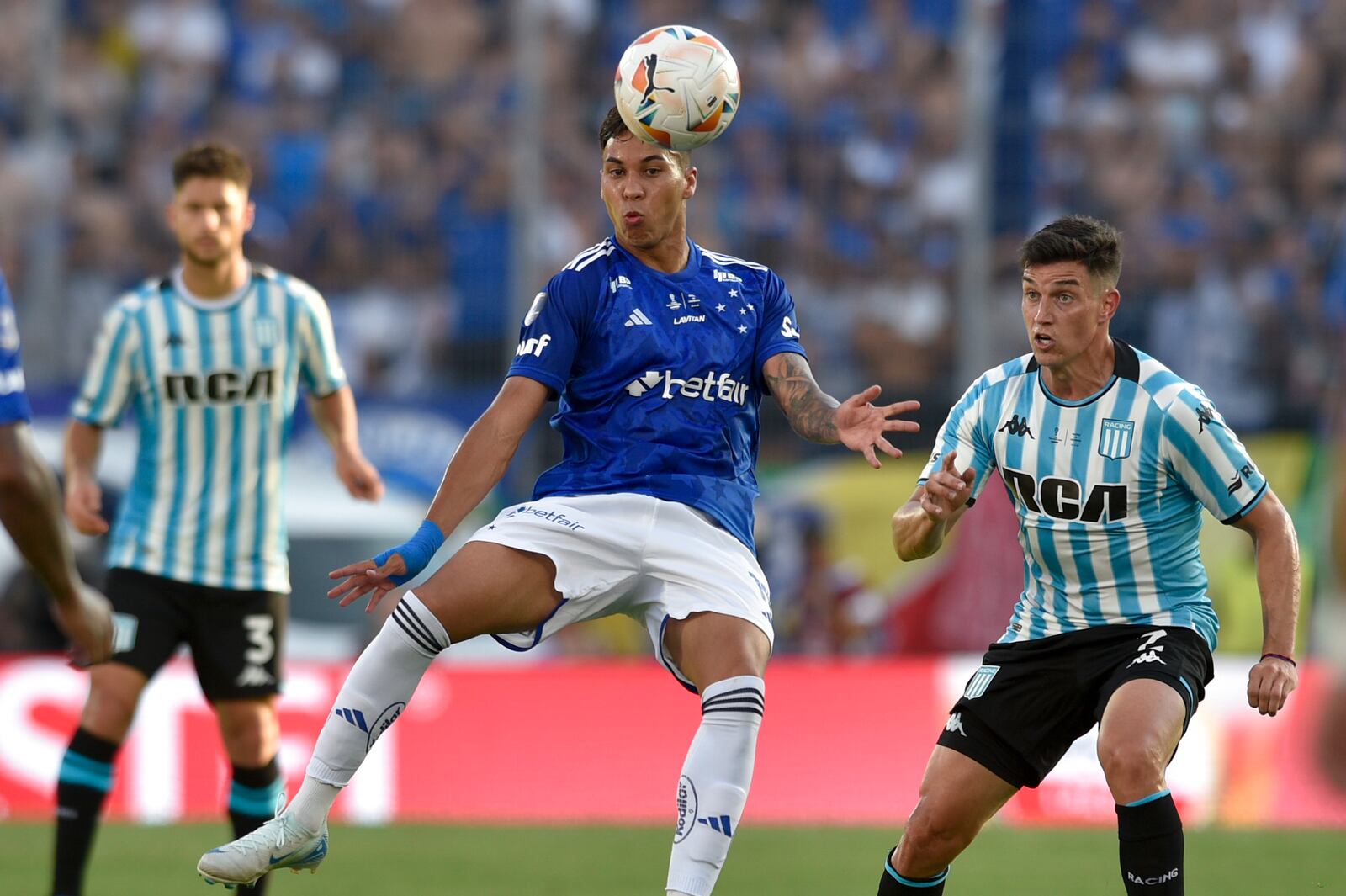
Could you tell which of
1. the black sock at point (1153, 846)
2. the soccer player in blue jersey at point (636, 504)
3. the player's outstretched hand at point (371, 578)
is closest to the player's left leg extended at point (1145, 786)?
the black sock at point (1153, 846)

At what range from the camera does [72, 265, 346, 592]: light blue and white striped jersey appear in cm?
714

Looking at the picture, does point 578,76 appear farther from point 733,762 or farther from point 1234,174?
point 733,762

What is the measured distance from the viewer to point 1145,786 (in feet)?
16.9

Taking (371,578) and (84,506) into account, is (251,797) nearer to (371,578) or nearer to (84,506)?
(84,506)

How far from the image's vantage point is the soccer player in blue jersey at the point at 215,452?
7020 mm

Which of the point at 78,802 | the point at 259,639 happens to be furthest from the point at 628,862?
the point at 78,802

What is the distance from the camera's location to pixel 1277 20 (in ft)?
43.2

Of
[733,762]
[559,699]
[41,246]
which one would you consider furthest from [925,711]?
[41,246]

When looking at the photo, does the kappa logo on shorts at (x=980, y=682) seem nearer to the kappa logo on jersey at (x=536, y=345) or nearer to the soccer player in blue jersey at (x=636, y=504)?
the soccer player in blue jersey at (x=636, y=504)

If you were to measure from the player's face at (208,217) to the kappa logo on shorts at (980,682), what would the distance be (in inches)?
134

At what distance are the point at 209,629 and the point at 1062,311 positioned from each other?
11.5 ft

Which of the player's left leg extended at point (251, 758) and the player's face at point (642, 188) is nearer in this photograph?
the player's face at point (642, 188)

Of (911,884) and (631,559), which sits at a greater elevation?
(631,559)

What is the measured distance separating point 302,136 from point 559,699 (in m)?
4.75
